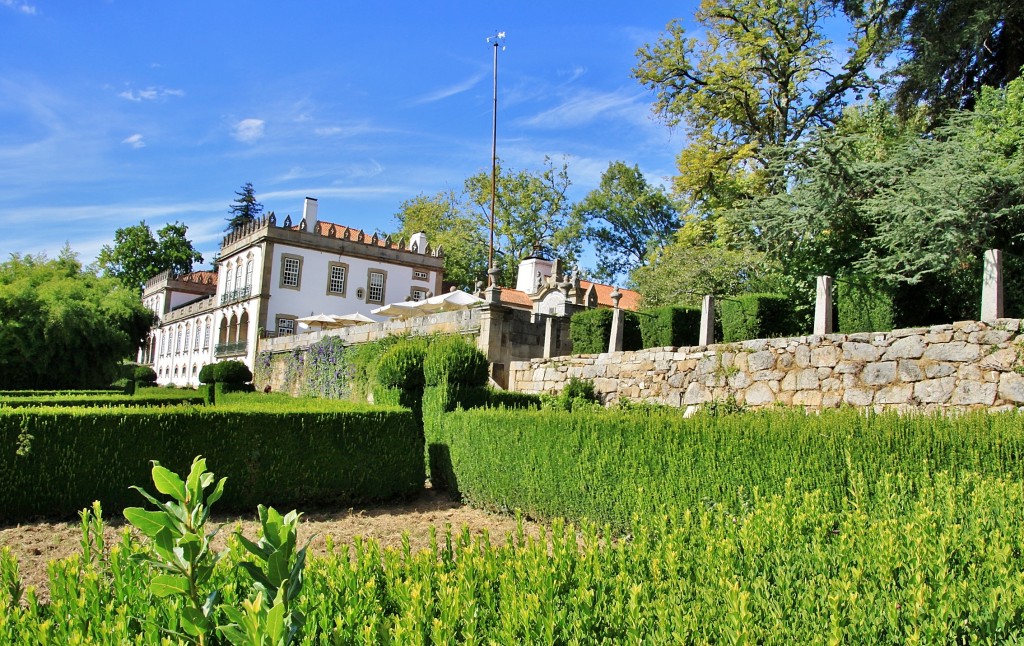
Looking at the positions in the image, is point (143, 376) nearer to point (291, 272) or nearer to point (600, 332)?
point (291, 272)

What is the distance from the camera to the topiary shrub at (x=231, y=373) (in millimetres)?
28384

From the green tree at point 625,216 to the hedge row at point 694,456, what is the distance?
104ft

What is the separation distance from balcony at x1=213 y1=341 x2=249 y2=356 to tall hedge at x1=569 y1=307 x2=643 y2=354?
891 inches

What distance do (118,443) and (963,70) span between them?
1691cm

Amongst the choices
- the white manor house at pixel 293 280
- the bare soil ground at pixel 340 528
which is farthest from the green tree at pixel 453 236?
the bare soil ground at pixel 340 528

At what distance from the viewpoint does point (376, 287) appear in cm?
3644

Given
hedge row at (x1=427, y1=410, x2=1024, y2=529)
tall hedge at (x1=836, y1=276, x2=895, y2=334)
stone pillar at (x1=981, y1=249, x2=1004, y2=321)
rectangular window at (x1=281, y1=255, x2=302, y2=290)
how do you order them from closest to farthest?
hedge row at (x1=427, y1=410, x2=1024, y2=529) → stone pillar at (x1=981, y1=249, x2=1004, y2=321) → tall hedge at (x1=836, y1=276, x2=895, y2=334) → rectangular window at (x1=281, y1=255, x2=302, y2=290)

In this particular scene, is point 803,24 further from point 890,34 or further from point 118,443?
point 118,443

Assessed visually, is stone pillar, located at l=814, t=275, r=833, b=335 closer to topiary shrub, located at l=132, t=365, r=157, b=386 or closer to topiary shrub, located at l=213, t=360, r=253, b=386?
topiary shrub, located at l=213, t=360, r=253, b=386

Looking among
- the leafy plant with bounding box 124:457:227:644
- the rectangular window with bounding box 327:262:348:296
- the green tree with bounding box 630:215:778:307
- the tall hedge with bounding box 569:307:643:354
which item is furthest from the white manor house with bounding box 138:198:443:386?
the leafy plant with bounding box 124:457:227:644

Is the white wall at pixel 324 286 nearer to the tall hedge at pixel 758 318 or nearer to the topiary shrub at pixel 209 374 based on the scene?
the topiary shrub at pixel 209 374

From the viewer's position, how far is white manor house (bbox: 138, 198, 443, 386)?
33.2m

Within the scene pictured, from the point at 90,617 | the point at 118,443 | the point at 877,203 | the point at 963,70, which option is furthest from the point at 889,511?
the point at 963,70

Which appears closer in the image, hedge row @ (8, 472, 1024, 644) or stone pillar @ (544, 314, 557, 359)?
hedge row @ (8, 472, 1024, 644)
